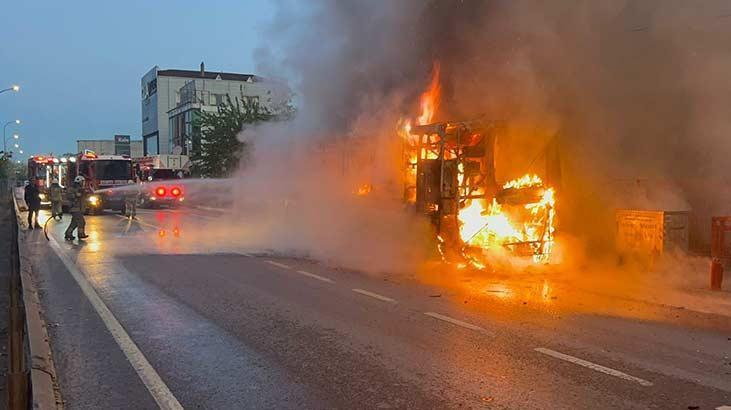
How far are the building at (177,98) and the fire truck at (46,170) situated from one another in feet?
70.1

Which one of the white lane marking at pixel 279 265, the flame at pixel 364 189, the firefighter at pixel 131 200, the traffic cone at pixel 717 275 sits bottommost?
the white lane marking at pixel 279 265

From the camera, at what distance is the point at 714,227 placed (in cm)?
866

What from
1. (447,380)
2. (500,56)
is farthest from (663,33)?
(447,380)

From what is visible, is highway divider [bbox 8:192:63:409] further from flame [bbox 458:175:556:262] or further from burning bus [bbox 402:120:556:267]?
flame [bbox 458:175:556:262]

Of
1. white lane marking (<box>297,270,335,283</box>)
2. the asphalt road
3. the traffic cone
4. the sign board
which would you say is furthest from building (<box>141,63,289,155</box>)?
the traffic cone

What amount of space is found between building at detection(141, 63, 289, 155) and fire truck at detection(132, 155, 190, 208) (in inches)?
572

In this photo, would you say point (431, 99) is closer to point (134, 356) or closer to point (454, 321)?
point (454, 321)

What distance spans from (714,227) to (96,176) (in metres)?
22.0

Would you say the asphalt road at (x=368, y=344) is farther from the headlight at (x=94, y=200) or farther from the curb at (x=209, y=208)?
the curb at (x=209, y=208)

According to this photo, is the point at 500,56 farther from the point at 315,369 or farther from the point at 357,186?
the point at 315,369

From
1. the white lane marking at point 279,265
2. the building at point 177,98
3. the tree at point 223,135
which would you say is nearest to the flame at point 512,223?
the white lane marking at point 279,265

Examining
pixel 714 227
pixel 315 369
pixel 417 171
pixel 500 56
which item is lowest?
pixel 315 369

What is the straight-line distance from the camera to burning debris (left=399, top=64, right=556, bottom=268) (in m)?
9.93

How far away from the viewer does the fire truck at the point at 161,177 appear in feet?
82.7
